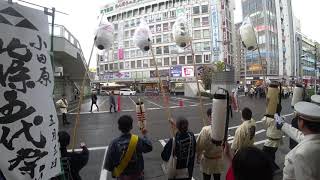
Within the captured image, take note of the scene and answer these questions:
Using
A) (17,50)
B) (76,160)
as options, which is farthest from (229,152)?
(76,160)

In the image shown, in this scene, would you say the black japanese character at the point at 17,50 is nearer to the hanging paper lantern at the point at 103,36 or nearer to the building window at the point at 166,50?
the hanging paper lantern at the point at 103,36

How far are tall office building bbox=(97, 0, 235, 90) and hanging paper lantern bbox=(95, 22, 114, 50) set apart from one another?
6443 cm

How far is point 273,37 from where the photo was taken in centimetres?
9431

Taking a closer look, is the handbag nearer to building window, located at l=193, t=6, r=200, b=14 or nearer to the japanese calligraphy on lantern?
the japanese calligraphy on lantern

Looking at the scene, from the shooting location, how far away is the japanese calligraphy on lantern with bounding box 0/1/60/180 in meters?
3.42

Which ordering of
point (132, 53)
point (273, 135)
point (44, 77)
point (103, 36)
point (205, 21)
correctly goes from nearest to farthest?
point (44, 77)
point (273, 135)
point (103, 36)
point (205, 21)
point (132, 53)

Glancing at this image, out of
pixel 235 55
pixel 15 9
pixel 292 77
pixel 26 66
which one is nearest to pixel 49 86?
pixel 26 66

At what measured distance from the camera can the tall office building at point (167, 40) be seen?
81625 millimetres

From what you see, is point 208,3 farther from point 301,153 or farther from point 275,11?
point 301,153

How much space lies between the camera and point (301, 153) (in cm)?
309

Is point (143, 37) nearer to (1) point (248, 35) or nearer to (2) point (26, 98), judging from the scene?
(1) point (248, 35)

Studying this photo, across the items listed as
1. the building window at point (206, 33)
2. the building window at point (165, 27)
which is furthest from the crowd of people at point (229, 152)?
the building window at point (165, 27)

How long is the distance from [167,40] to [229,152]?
87.3 metres

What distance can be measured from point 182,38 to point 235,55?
8401 cm
